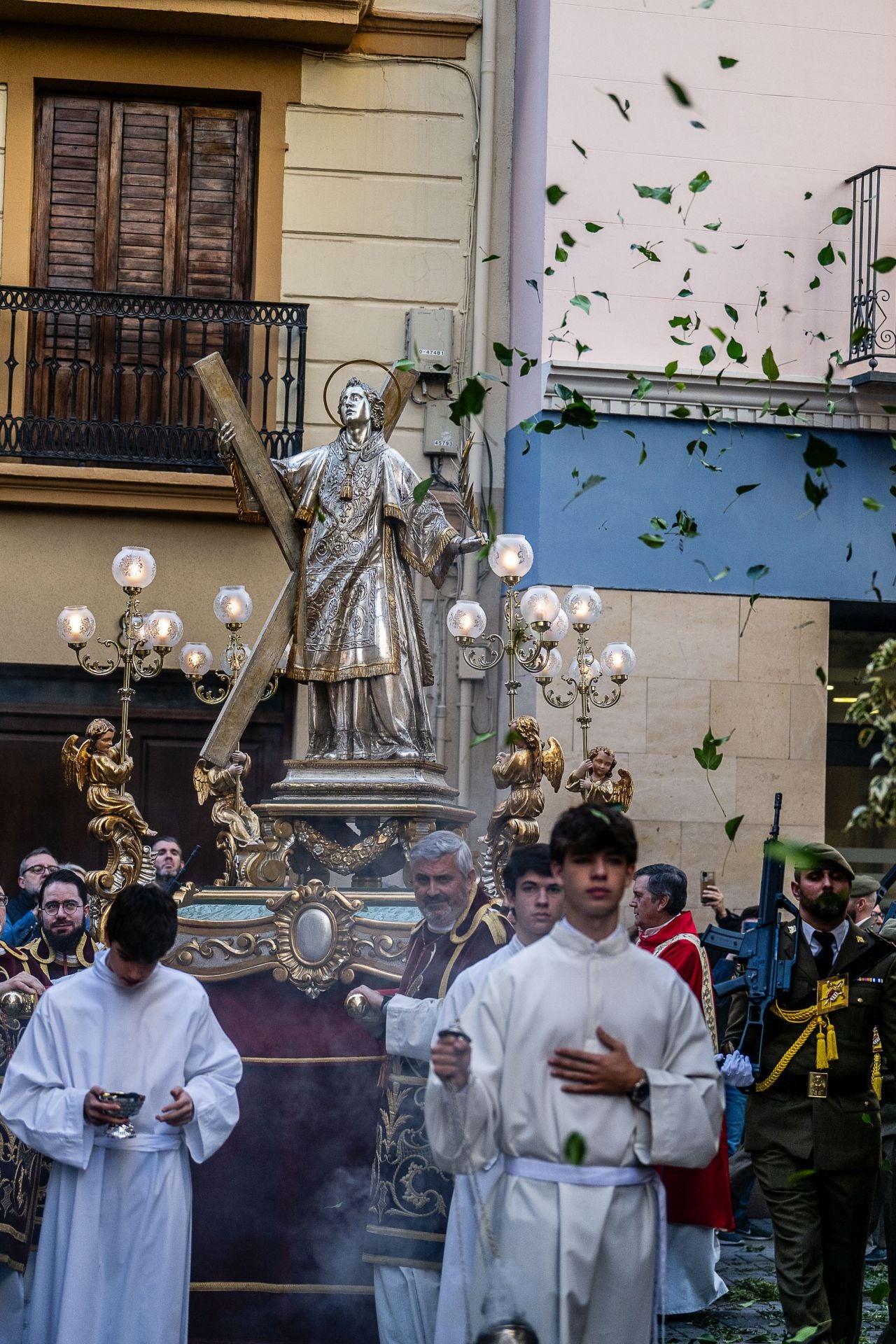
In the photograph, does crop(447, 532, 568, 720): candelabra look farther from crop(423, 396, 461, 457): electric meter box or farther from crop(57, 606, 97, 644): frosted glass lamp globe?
crop(423, 396, 461, 457): electric meter box

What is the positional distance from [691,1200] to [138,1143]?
260cm

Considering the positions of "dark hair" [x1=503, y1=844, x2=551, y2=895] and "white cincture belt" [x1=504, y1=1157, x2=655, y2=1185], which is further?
"dark hair" [x1=503, y1=844, x2=551, y2=895]

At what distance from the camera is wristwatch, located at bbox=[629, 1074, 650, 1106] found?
3.81 meters

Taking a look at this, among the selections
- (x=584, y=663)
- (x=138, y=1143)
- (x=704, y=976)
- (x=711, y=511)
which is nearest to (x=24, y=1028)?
(x=138, y=1143)

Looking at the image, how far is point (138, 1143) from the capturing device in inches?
191

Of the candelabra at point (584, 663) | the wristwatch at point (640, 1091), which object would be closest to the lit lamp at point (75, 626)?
the candelabra at point (584, 663)

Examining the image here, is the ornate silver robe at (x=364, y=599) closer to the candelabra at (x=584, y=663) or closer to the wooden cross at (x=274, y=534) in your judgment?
the wooden cross at (x=274, y=534)

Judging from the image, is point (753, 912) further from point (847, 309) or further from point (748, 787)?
point (847, 309)

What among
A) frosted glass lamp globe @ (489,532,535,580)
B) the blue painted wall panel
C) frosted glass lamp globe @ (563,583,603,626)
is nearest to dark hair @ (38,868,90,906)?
frosted glass lamp globe @ (489,532,535,580)

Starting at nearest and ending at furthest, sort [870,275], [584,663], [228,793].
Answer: [228,793] < [584,663] < [870,275]

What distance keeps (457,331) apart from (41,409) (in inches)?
104

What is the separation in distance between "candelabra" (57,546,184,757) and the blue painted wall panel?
239 cm

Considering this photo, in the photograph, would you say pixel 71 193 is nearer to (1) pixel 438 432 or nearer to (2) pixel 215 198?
(2) pixel 215 198

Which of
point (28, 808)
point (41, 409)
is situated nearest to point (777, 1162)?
point (28, 808)
